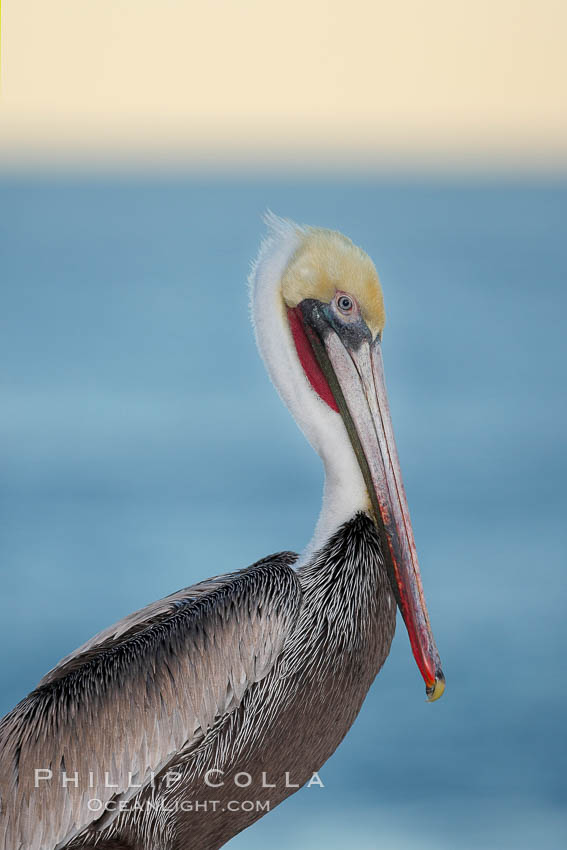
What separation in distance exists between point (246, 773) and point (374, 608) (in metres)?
0.43

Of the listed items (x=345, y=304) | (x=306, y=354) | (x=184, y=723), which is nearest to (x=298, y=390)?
(x=306, y=354)

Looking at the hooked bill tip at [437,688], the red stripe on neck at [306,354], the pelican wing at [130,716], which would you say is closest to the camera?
the pelican wing at [130,716]

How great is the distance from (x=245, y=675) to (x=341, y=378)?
0.66m

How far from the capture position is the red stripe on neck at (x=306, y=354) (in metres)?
2.85

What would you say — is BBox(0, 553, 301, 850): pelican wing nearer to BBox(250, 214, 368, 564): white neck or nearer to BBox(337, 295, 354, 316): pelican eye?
BBox(250, 214, 368, 564): white neck

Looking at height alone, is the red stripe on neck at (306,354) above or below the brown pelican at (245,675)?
above

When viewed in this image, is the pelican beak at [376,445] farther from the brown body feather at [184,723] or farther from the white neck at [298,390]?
the brown body feather at [184,723]

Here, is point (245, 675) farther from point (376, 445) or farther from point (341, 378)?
point (341, 378)

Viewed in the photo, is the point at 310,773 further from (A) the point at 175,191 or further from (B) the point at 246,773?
(A) the point at 175,191

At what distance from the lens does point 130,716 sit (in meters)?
2.63

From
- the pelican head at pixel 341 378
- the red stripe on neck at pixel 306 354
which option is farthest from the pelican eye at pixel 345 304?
the red stripe on neck at pixel 306 354

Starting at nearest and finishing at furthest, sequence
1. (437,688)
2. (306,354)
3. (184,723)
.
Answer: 1. (184,723)
2. (437,688)
3. (306,354)

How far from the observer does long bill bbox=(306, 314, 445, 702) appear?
274 cm

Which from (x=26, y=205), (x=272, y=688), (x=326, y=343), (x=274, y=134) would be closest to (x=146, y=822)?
(x=272, y=688)
